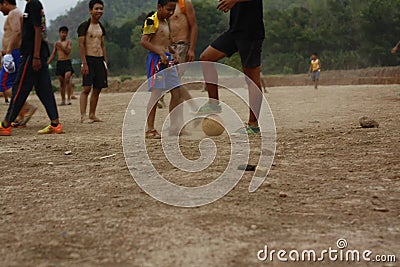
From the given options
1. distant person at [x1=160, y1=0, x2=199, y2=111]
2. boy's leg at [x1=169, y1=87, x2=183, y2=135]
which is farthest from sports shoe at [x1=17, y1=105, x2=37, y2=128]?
boy's leg at [x1=169, y1=87, x2=183, y2=135]

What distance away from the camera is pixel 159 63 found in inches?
213

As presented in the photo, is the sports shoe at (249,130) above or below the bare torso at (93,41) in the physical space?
below

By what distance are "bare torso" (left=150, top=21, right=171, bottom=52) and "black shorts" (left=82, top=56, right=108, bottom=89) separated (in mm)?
2120

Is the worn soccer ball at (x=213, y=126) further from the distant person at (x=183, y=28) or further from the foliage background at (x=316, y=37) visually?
the foliage background at (x=316, y=37)

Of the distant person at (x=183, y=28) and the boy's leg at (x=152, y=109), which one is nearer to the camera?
the boy's leg at (x=152, y=109)

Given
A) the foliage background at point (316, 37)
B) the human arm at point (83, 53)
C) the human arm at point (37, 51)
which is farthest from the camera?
the foliage background at point (316, 37)

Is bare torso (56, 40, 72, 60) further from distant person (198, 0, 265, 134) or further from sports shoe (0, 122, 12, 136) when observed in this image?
distant person (198, 0, 265, 134)

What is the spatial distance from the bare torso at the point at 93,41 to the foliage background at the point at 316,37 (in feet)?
133

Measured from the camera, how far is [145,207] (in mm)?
2637

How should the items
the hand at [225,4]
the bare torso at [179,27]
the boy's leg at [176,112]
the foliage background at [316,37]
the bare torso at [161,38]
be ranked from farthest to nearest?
1. the foliage background at [316,37]
2. the bare torso at [179,27]
3. the bare torso at [161,38]
4. the boy's leg at [176,112]
5. the hand at [225,4]

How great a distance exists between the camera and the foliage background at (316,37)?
154 feet

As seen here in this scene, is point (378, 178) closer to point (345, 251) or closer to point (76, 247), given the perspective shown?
point (345, 251)

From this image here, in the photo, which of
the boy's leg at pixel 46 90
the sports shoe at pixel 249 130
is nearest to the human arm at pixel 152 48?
the sports shoe at pixel 249 130

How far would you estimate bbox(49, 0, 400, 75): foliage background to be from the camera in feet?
154
